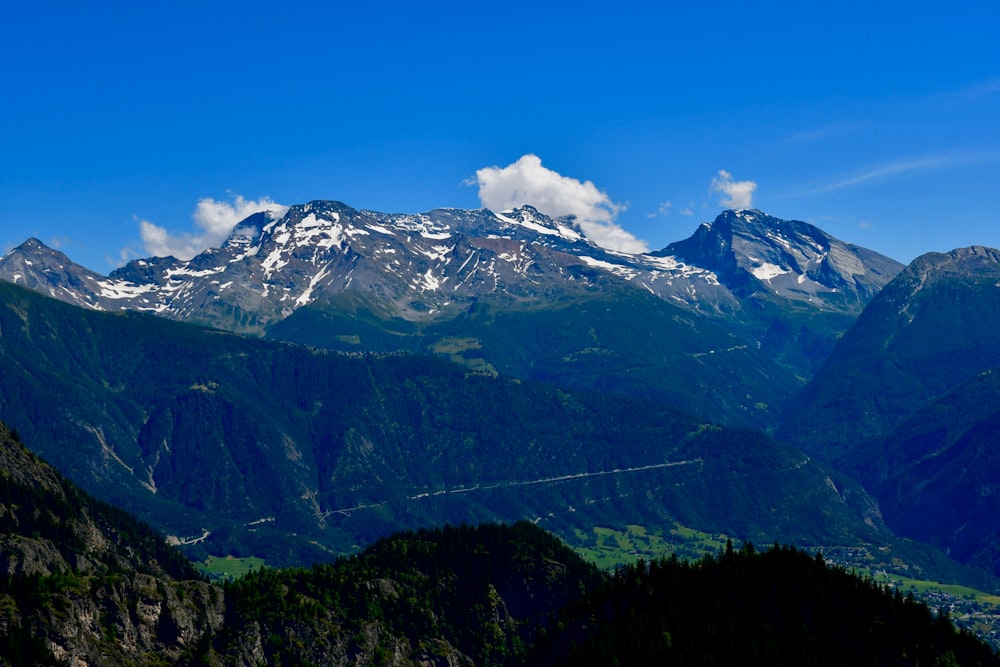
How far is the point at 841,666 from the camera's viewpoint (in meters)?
198

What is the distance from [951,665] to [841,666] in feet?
54.2

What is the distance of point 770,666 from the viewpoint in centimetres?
19975

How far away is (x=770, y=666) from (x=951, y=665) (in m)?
26.3

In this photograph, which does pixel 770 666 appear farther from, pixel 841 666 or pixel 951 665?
pixel 951 665

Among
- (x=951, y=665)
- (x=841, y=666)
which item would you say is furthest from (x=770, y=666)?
(x=951, y=665)

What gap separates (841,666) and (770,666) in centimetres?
1009

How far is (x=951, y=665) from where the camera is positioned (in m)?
199
